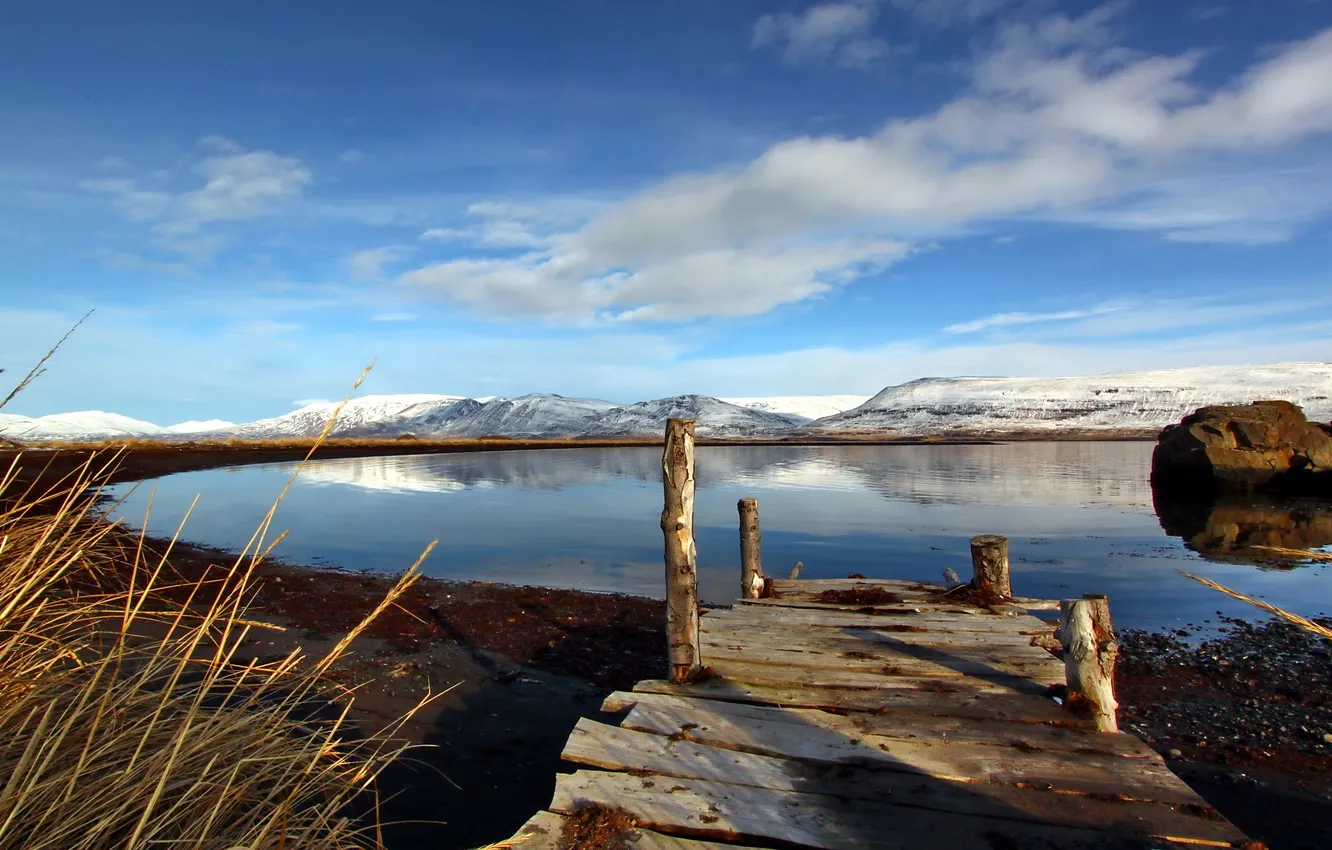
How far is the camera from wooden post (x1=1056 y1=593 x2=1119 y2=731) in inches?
237

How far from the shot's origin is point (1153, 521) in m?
26.1

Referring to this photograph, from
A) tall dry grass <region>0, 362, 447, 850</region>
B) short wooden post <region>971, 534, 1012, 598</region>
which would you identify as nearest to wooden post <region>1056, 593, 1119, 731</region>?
short wooden post <region>971, 534, 1012, 598</region>

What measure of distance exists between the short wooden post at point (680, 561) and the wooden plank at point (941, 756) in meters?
0.97

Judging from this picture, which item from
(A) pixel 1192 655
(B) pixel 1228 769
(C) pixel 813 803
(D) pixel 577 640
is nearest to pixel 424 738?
(D) pixel 577 640

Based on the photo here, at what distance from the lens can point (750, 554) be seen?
40.4 ft

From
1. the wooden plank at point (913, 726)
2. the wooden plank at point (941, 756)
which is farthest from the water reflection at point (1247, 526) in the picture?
the wooden plank at point (941, 756)

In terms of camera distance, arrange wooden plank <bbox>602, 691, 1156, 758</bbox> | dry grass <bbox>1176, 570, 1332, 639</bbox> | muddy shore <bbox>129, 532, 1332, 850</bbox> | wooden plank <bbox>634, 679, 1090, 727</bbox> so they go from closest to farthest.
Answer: dry grass <bbox>1176, 570, 1332, 639</bbox>
wooden plank <bbox>602, 691, 1156, 758</bbox>
wooden plank <bbox>634, 679, 1090, 727</bbox>
muddy shore <bbox>129, 532, 1332, 850</bbox>

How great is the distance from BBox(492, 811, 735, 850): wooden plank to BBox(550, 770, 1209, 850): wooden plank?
75mm

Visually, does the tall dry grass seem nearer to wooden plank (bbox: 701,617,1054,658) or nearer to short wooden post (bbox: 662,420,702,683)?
short wooden post (bbox: 662,420,702,683)

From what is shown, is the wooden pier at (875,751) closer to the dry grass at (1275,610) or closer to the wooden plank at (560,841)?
the wooden plank at (560,841)

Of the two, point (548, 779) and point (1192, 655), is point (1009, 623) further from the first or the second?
point (548, 779)

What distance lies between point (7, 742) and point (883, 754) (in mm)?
5001

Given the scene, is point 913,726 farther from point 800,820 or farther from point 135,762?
point 135,762

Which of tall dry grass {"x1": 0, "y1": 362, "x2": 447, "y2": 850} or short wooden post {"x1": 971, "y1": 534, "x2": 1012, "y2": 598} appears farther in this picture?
short wooden post {"x1": 971, "y1": 534, "x2": 1012, "y2": 598}
